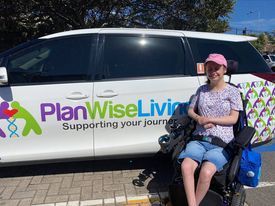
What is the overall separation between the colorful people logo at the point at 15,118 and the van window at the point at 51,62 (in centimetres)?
28

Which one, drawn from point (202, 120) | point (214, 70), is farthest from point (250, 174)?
point (214, 70)

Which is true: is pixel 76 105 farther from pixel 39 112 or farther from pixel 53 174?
pixel 53 174

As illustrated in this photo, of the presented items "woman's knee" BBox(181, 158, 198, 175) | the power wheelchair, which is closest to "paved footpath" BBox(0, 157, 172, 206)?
the power wheelchair

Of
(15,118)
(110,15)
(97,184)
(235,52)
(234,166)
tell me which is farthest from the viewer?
(110,15)

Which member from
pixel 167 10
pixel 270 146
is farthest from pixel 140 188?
pixel 167 10

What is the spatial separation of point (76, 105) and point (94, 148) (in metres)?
0.54

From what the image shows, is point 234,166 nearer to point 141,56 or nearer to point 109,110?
point 109,110

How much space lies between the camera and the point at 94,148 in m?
3.84

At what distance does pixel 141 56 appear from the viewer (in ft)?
12.9

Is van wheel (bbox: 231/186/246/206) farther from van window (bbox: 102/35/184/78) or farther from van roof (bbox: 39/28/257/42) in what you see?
van roof (bbox: 39/28/257/42)

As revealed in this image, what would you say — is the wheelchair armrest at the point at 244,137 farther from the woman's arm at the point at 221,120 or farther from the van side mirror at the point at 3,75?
the van side mirror at the point at 3,75

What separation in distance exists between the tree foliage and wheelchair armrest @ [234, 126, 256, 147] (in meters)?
11.3

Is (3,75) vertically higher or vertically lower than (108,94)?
higher

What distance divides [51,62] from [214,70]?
1792 millimetres
